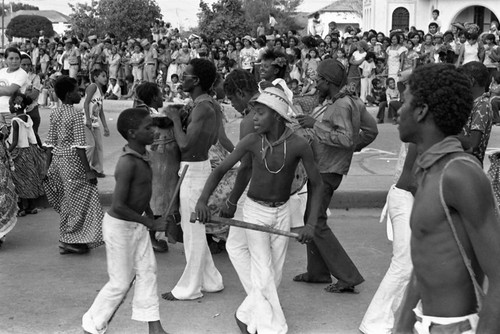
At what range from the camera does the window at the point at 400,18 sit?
45.5 meters

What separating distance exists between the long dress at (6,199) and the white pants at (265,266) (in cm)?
320

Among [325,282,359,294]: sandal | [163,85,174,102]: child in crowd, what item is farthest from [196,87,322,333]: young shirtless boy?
[163,85,174,102]: child in crowd

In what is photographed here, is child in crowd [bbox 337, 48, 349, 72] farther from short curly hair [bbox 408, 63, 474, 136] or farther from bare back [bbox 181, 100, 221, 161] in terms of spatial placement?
short curly hair [bbox 408, 63, 474, 136]


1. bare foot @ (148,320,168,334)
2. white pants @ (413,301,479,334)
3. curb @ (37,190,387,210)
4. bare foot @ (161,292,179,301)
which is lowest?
curb @ (37,190,387,210)

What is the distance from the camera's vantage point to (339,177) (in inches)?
229

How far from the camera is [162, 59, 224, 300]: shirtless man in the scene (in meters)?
5.70

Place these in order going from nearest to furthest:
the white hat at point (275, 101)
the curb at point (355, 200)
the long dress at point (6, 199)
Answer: the white hat at point (275, 101) → the long dress at point (6, 199) → the curb at point (355, 200)

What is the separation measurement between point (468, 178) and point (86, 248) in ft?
16.4

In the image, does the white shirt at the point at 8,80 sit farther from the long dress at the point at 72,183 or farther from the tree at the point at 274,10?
the tree at the point at 274,10

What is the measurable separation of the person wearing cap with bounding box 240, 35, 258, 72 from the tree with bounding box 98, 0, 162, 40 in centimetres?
1572

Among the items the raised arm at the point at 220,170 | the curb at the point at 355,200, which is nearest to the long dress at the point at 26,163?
the curb at the point at 355,200

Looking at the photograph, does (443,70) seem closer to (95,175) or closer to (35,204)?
(95,175)

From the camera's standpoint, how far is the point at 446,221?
8.79 feet

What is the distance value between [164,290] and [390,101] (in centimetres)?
1209
